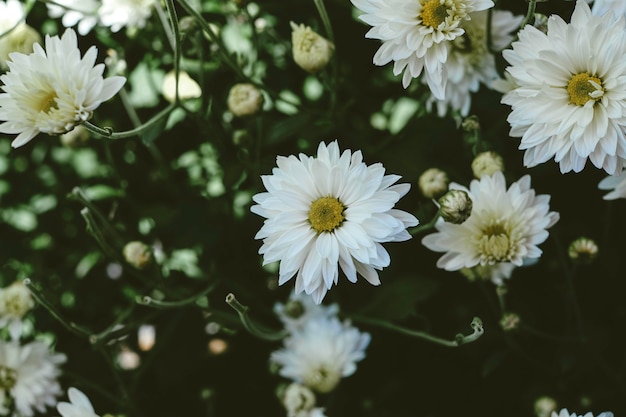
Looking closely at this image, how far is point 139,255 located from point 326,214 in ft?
1.51

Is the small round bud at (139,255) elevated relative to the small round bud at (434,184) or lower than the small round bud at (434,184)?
lower

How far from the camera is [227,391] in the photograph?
176 centimetres

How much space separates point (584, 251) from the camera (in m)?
1.35

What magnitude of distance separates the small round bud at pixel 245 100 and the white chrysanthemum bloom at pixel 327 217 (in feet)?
0.90

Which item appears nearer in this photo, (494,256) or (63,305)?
(494,256)

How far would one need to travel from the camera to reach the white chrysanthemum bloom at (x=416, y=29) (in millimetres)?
1223

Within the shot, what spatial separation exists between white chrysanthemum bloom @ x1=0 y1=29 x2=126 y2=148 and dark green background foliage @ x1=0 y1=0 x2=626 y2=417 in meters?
0.19

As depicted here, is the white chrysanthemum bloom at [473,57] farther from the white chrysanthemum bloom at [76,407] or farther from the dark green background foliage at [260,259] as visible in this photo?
the white chrysanthemum bloom at [76,407]

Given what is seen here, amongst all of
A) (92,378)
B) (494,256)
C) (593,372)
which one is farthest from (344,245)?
(92,378)

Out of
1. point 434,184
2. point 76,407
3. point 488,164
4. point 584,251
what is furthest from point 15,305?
point 584,251

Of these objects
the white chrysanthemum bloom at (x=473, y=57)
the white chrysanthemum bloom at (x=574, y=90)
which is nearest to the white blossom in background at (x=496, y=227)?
the white chrysanthemum bloom at (x=574, y=90)

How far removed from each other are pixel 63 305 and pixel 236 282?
454 mm

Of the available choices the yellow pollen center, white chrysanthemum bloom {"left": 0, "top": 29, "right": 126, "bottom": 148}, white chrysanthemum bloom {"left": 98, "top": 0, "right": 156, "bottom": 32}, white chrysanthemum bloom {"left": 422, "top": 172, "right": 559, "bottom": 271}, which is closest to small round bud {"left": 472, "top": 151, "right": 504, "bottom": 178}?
white chrysanthemum bloom {"left": 422, "top": 172, "right": 559, "bottom": 271}

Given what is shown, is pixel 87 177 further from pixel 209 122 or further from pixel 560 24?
pixel 560 24
